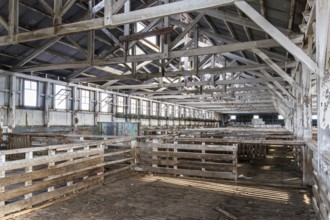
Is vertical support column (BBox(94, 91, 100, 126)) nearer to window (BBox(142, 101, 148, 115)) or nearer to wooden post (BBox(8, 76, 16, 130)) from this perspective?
wooden post (BBox(8, 76, 16, 130))

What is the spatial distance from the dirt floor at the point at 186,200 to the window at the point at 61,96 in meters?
7.40

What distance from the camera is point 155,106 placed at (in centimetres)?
2323

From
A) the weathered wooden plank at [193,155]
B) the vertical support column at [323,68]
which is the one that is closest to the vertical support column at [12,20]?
the weathered wooden plank at [193,155]

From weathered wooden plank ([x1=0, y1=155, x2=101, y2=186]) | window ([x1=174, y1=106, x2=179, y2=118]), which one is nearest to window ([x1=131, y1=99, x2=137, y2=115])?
window ([x1=174, y1=106, x2=179, y2=118])

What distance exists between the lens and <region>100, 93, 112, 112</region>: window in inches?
634

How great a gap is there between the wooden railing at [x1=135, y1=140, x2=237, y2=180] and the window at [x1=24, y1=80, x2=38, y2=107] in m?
6.24

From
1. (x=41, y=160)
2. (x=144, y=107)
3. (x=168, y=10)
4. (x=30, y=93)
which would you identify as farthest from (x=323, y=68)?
(x=144, y=107)

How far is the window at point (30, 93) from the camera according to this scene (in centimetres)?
1145

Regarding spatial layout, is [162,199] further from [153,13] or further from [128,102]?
[128,102]

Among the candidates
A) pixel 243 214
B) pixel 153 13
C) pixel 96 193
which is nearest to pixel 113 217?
pixel 96 193

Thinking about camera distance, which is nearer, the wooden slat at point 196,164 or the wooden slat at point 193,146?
the wooden slat at point 193,146

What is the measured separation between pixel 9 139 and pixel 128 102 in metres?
9.43

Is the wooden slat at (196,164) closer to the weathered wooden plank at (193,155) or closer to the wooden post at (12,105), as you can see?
the weathered wooden plank at (193,155)

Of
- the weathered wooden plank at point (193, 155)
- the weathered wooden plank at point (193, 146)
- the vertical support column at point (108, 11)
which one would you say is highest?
the vertical support column at point (108, 11)
